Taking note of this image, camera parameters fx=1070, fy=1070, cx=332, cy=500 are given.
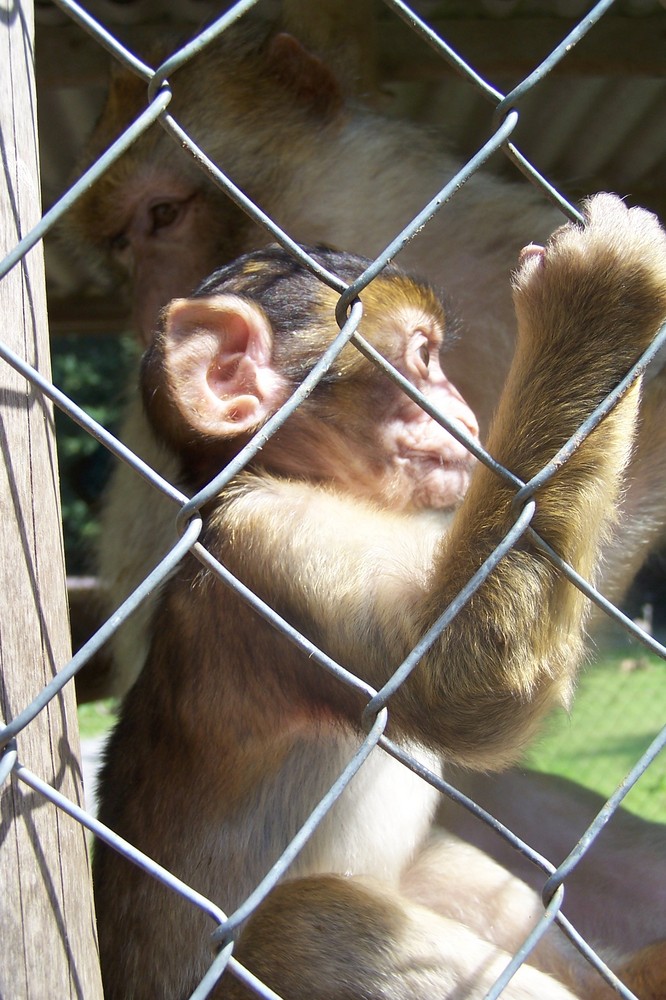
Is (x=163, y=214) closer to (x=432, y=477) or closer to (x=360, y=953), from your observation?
(x=432, y=477)

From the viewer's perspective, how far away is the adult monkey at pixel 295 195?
334 cm

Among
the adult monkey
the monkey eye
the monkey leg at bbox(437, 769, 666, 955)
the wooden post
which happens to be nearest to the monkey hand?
the wooden post

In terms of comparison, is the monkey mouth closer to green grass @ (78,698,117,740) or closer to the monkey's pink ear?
the monkey's pink ear

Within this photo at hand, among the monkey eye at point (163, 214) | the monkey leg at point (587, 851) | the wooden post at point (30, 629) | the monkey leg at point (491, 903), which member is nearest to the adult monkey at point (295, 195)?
the monkey eye at point (163, 214)

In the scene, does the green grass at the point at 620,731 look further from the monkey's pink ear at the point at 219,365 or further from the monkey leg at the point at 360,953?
the monkey's pink ear at the point at 219,365

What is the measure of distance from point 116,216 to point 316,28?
931mm

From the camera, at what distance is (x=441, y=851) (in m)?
2.46

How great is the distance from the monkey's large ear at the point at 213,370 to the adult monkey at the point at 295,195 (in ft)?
3.79

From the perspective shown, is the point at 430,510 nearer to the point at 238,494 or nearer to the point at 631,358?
the point at 238,494

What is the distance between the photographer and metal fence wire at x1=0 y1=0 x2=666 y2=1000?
1123 mm

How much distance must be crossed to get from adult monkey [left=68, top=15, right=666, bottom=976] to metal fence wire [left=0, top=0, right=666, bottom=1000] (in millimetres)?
1794

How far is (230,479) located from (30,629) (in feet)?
1.03

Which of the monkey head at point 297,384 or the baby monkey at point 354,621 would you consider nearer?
→ the baby monkey at point 354,621

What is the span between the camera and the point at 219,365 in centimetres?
214
